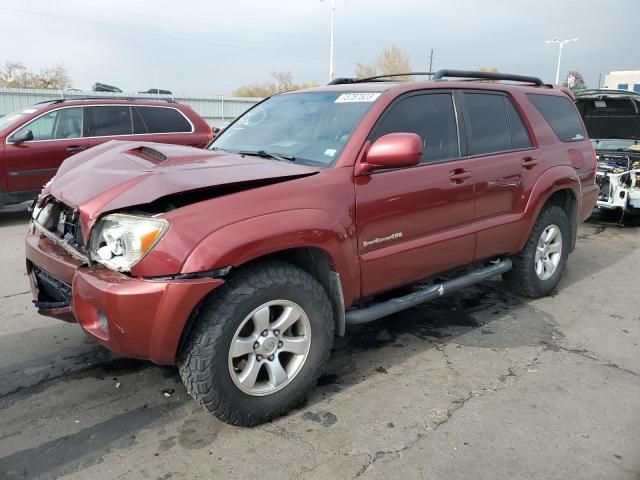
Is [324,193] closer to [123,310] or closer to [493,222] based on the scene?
[123,310]

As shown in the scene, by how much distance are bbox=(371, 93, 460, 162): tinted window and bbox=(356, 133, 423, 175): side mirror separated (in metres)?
0.31

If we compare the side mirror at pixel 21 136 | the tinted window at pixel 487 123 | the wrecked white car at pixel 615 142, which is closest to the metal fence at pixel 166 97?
the side mirror at pixel 21 136

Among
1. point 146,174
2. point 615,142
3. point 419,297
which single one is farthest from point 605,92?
point 146,174

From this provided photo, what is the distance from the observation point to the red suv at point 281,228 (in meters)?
2.44

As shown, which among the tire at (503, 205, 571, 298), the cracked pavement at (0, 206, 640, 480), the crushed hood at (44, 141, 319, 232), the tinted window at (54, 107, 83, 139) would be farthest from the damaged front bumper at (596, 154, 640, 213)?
the tinted window at (54, 107, 83, 139)

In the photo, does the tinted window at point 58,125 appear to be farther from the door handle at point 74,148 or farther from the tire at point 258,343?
the tire at point 258,343

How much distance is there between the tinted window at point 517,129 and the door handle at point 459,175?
2.68 feet

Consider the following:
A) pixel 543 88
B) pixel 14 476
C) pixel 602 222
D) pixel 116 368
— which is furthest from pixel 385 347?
pixel 602 222

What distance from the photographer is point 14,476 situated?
7.82 feet

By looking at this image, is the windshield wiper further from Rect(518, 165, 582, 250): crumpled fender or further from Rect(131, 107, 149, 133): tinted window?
Rect(131, 107, 149, 133): tinted window

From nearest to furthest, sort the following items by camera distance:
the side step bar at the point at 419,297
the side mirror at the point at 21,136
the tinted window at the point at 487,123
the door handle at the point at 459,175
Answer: the side step bar at the point at 419,297 → the door handle at the point at 459,175 → the tinted window at the point at 487,123 → the side mirror at the point at 21,136

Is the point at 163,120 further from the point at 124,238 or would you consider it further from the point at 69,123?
the point at 124,238

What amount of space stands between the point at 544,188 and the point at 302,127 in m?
2.16

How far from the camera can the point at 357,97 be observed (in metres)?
3.48
